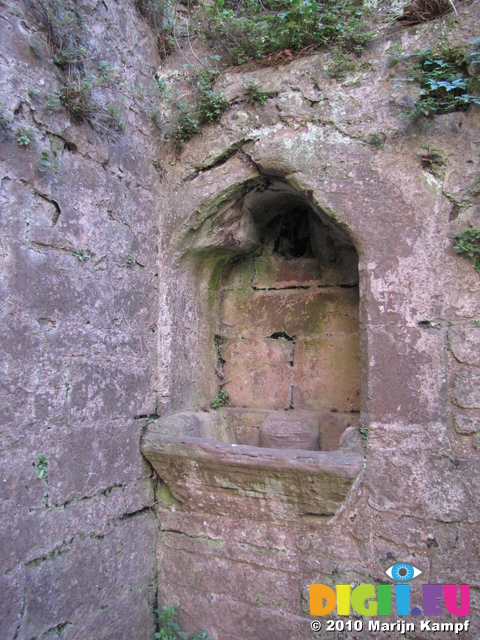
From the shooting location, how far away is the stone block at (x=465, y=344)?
6.77ft

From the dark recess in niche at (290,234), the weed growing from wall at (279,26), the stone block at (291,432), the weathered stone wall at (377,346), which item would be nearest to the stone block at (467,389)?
the weathered stone wall at (377,346)

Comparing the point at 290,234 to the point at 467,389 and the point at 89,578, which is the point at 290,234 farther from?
the point at 89,578

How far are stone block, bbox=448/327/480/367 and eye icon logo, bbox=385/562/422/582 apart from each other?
985 mm

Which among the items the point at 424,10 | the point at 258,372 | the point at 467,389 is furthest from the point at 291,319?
the point at 424,10

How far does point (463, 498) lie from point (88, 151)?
8.13 ft

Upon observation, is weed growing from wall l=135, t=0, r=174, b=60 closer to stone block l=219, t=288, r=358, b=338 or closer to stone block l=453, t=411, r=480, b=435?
stone block l=219, t=288, r=358, b=338

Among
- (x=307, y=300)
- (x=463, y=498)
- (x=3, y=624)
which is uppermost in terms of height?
(x=307, y=300)

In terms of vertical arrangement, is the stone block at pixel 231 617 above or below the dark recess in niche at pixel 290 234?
below

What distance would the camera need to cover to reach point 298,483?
2234 mm

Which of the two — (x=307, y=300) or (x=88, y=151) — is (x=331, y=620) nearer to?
(x=307, y=300)

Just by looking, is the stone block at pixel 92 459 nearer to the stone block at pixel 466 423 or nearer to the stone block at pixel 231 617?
the stone block at pixel 231 617

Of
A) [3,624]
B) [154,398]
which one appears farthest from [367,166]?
[3,624]

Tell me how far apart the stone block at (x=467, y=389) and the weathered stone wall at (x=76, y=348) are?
1.65 metres

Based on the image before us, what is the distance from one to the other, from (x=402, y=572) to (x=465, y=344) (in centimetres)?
110
